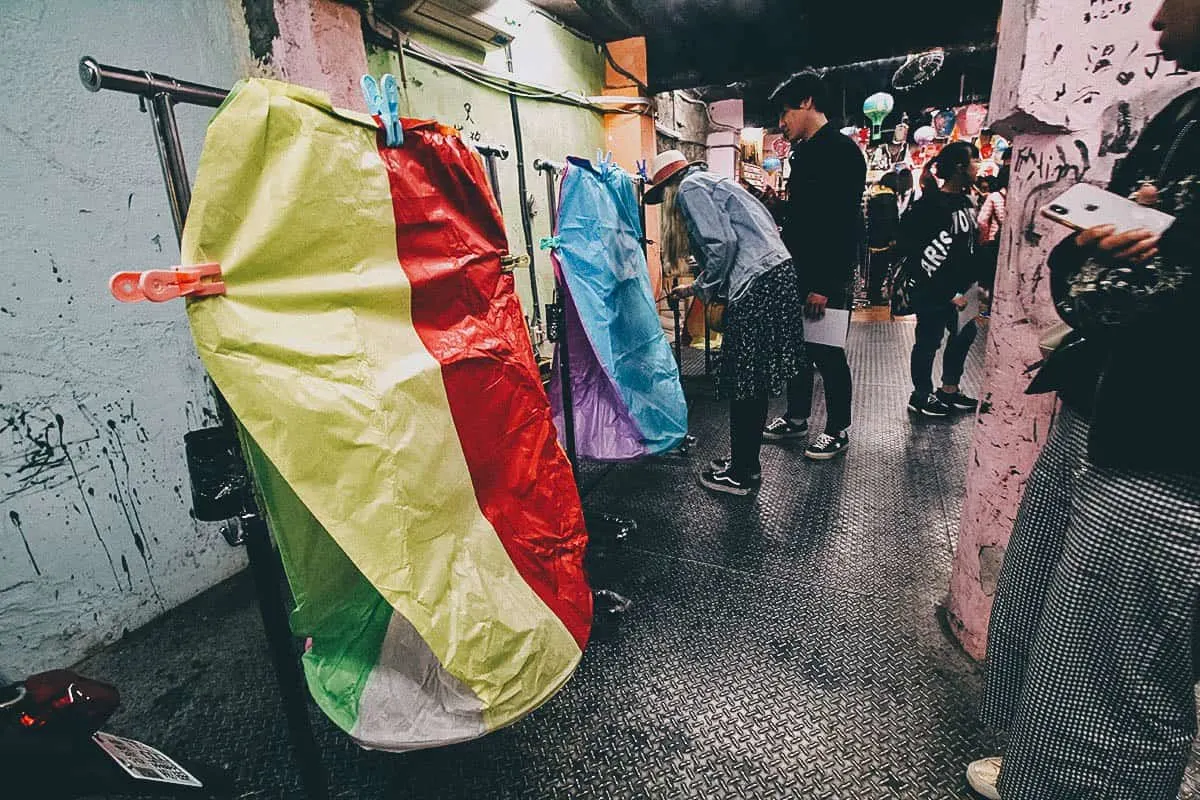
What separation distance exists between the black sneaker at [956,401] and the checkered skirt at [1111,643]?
120 inches

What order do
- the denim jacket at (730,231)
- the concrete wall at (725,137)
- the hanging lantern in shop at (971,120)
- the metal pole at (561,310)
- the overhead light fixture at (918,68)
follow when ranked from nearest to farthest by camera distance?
the metal pole at (561,310) → the denim jacket at (730,231) → the overhead light fixture at (918,68) → the hanging lantern in shop at (971,120) → the concrete wall at (725,137)

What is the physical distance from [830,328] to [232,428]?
2.73m

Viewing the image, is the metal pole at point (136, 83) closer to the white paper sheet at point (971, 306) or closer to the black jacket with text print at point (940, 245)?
the black jacket with text print at point (940, 245)

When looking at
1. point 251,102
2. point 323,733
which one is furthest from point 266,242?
point 323,733

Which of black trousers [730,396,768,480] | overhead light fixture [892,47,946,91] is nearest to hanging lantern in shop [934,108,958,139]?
overhead light fixture [892,47,946,91]

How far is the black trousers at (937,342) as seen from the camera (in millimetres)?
3494

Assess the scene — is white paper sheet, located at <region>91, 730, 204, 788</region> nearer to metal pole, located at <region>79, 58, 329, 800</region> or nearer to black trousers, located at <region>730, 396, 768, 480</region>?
metal pole, located at <region>79, 58, 329, 800</region>

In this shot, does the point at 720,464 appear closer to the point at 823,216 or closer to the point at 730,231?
the point at 730,231

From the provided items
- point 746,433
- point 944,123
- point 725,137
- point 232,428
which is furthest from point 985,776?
point 944,123

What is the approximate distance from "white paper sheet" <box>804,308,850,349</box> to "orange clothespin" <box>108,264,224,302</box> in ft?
8.86

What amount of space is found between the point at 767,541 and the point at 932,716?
0.93 metres

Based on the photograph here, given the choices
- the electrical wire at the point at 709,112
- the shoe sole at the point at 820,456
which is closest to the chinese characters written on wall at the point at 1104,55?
the shoe sole at the point at 820,456

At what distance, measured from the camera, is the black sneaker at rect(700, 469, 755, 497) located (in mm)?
2848

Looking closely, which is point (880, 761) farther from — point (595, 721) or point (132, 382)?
point (132, 382)
